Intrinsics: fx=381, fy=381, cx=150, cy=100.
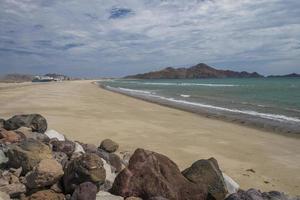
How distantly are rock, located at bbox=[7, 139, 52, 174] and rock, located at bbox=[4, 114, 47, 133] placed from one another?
2.48 m

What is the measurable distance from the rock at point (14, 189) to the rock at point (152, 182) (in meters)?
1.32

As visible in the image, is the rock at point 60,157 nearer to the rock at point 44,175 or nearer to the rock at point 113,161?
the rock at point 113,161

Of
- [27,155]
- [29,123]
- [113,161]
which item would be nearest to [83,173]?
[27,155]

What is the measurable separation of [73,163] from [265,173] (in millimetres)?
4586

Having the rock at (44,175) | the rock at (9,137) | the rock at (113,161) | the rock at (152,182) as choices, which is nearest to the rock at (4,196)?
the rock at (44,175)

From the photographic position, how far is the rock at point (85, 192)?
5.09 metres

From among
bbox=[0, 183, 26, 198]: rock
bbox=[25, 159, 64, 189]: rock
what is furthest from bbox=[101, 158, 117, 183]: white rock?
bbox=[0, 183, 26, 198]: rock

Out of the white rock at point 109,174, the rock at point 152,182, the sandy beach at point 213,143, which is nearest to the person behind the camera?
the rock at point 152,182

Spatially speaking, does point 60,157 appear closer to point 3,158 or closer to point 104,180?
point 3,158

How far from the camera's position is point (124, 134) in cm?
1201

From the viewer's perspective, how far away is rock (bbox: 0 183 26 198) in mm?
5559

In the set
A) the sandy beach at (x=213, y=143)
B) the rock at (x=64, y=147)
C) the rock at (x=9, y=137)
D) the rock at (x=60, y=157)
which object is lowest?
the sandy beach at (x=213, y=143)

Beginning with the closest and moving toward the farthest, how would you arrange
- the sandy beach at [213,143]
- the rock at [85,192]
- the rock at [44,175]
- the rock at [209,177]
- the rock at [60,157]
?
1. the rock at [85,192]
2. the rock at [44,175]
3. the rock at [209,177]
4. the rock at [60,157]
5. the sandy beach at [213,143]

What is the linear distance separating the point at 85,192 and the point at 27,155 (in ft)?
5.26
